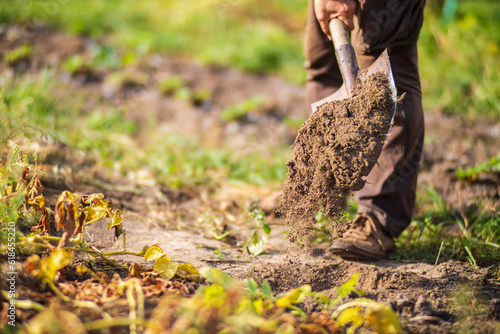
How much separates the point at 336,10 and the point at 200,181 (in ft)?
5.23

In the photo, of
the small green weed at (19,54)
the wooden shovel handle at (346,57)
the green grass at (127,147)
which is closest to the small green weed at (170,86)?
the green grass at (127,147)

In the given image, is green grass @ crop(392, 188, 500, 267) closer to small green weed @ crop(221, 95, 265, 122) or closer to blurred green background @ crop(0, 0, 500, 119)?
blurred green background @ crop(0, 0, 500, 119)

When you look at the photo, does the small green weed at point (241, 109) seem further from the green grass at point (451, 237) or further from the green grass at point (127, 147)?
the green grass at point (451, 237)

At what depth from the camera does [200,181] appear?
3111 mm

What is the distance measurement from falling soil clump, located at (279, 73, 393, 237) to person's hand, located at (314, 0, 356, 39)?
0.34 meters

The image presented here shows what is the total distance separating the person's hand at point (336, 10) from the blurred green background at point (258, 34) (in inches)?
101

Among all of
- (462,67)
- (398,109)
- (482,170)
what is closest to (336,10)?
(398,109)

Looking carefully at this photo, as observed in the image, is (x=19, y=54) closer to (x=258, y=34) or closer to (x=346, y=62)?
(x=258, y=34)

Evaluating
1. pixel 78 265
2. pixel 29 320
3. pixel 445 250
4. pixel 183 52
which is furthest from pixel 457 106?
pixel 29 320

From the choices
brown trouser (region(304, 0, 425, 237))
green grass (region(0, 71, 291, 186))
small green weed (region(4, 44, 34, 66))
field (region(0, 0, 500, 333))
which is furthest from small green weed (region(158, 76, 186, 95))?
brown trouser (region(304, 0, 425, 237))

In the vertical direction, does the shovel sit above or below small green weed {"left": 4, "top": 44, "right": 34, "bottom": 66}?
below

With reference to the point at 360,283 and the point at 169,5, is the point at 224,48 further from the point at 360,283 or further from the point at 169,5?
the point at 360,283

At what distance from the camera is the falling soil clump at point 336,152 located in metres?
1.75

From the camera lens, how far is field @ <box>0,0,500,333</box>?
55.2 inches
